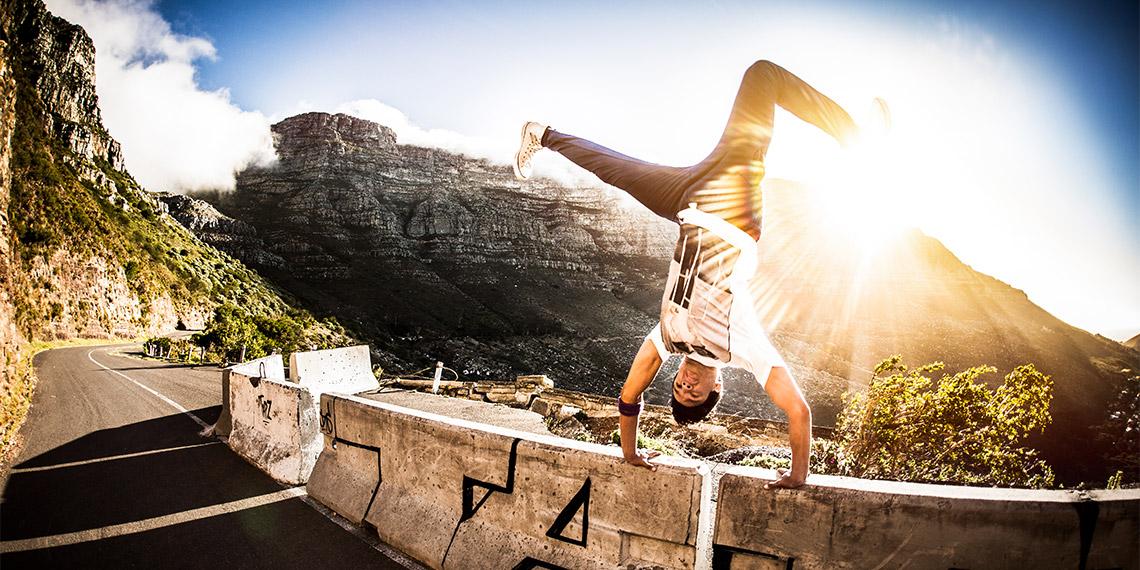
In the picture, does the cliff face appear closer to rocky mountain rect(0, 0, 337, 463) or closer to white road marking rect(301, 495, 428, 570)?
rocky mountain rect(0, 0, 337, 463)

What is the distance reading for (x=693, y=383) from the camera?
7.72ft

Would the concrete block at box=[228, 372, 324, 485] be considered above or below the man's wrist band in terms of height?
below

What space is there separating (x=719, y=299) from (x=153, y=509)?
18.4 ft

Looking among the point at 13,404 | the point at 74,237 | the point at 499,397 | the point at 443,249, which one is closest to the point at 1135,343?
the point at 499,397

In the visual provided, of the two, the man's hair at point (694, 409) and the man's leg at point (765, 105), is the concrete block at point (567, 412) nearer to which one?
the man's hair at point (694, 409)

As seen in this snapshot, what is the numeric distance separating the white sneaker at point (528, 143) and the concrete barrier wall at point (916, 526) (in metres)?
2.06

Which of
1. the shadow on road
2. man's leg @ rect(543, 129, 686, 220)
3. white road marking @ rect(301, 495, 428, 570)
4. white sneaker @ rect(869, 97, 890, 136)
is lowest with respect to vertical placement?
the shadow on road

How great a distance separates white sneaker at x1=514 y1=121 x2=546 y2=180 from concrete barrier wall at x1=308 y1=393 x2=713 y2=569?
1.68 meters

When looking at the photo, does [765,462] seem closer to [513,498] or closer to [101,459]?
[513,498]

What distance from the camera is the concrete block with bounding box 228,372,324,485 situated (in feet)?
17.1

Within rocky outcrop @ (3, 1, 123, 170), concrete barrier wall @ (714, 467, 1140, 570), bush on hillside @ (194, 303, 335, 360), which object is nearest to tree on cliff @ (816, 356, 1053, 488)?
concrete barrier wall @ (714, 467, 1140, 570)

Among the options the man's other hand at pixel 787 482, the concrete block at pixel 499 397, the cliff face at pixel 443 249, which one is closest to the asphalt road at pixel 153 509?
the man's other hand at pixel 787 482

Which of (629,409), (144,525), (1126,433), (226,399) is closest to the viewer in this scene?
(629,409)

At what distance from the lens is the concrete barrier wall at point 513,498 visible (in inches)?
93.4
